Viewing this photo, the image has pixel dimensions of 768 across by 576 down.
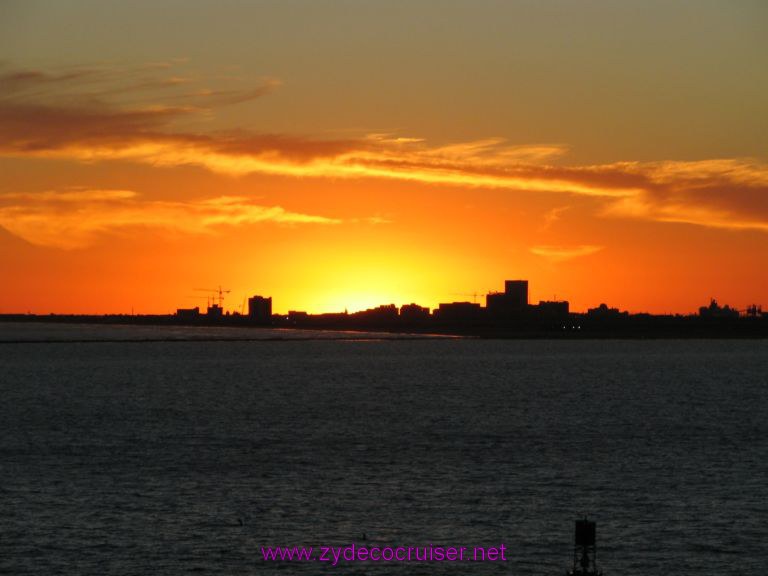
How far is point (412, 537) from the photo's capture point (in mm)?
57406

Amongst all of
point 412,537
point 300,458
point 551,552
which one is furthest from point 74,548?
point 300,458

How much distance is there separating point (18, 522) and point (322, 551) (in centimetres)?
1511

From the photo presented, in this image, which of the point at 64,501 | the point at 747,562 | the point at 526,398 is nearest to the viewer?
the point at 747,562

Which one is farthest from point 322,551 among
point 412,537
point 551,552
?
point 551,552

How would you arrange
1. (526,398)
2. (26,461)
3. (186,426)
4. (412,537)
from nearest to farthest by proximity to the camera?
(412,537)
(26,461)
(186,426)
(526,398)

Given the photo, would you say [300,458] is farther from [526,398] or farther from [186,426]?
[526,398]

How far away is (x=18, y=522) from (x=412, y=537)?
60.5 feet

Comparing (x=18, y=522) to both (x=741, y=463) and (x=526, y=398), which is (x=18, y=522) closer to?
(x=741, y=463)

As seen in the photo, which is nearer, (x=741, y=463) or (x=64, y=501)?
(x=64, y=501)

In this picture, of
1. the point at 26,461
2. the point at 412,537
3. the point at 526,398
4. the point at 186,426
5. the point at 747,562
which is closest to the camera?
the point at 747,562

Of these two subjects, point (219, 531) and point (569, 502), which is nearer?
point (219, 531)

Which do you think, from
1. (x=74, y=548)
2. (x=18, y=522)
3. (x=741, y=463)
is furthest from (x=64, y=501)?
(x=741, y=463)

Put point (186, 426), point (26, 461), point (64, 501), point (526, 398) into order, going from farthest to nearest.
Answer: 1. point (526, 398)
2. point (186, 426)
3. point (26, 461)
4. point (64, 501)

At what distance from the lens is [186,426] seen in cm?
11294
